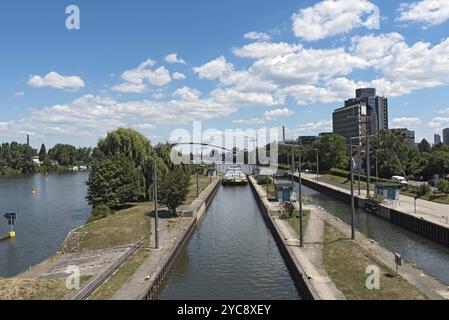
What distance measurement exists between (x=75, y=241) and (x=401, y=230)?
2839 cm

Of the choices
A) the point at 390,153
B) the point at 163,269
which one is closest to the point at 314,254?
the point at 163,269

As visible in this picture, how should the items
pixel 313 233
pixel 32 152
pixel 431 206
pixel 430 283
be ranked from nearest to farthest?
pixel 430 283, pixel 313 233, pixel 431 206, pixel 32 152

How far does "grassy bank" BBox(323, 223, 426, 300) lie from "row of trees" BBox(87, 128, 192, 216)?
17732 millimetres

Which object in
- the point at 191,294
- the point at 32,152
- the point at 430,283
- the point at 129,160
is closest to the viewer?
the point at 430,283

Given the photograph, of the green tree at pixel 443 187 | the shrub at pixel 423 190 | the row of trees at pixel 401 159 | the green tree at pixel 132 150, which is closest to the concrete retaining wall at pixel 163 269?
the green tree at pixel 132 150

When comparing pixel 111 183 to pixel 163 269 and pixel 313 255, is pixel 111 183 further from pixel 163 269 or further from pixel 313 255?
pixel 313 255

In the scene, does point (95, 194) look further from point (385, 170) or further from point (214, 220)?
point (385, 170)

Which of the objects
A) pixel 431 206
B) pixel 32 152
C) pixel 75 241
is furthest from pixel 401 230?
pixel 32 152

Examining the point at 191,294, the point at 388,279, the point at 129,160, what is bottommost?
the point at 191,294

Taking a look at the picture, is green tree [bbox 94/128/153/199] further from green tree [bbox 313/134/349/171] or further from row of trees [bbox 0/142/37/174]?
row of trees [bbox 0/142/37/174]

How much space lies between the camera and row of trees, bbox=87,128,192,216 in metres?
41.4

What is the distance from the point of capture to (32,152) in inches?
7023

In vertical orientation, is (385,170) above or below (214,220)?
above

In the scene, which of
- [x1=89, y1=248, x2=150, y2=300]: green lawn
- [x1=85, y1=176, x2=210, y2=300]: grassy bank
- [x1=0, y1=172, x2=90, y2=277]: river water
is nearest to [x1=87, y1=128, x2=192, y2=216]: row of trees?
[x1=85, y1=176, x2=210, y2=300]: grassy bank
